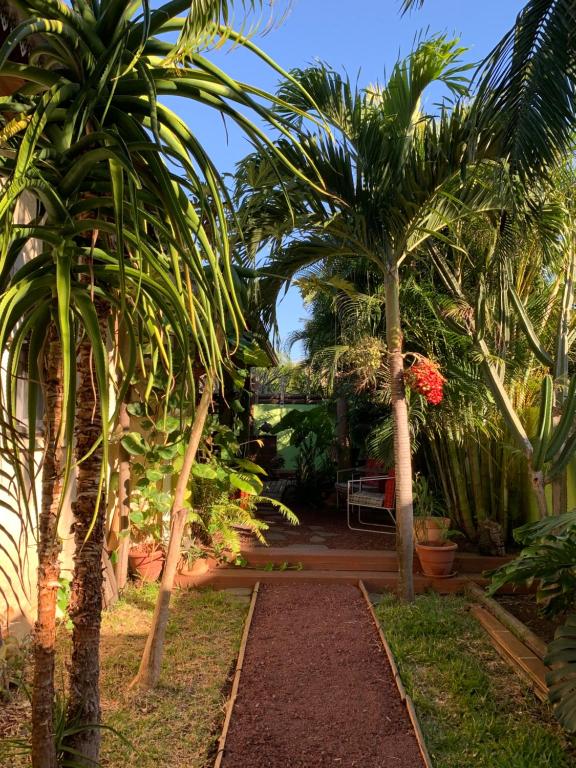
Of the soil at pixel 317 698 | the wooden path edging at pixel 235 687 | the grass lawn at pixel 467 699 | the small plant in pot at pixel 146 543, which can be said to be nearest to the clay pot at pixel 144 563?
the small plant in pot at pixel 146 543

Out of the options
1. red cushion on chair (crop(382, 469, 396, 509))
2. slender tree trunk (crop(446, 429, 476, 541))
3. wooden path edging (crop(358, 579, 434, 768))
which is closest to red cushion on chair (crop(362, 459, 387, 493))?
red cushion on chair (crop(382, 469, 396, 509))

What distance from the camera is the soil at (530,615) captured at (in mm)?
4500

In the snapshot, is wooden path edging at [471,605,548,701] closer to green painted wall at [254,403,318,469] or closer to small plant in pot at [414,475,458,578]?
small plant in pot at [414,475,458,578]

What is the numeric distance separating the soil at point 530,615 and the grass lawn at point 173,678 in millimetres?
2179

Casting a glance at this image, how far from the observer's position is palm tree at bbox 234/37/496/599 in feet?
16.0

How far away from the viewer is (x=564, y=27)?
3576mm

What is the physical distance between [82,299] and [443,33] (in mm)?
4550

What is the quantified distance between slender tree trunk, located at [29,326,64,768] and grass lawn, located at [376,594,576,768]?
1875mm

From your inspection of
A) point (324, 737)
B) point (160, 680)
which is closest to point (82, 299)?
point (324, 737)

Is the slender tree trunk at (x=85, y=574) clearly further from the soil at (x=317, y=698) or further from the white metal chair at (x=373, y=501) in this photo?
the white metal chair at (x=373, y=501)

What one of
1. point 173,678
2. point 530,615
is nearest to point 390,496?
point 530,615

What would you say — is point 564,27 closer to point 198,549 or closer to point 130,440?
point 130,440

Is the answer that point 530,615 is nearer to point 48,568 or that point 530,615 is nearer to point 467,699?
point 467,699

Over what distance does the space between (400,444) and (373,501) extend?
2219 mm
